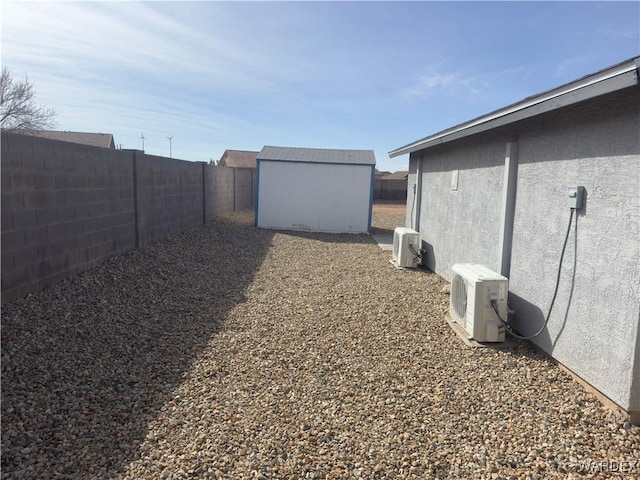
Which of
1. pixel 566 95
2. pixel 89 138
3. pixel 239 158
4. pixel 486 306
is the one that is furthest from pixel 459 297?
pixel 239 158

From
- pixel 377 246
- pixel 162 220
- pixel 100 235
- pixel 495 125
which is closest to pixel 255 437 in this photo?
pixel 495 125

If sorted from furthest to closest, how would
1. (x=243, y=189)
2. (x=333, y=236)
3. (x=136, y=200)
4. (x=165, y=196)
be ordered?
1. (x=243, y=189)
2. (x=333, y=236)
3. (x=165, y=196)
4. (x=136, y=200)

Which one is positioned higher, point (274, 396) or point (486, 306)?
point (486, 306)

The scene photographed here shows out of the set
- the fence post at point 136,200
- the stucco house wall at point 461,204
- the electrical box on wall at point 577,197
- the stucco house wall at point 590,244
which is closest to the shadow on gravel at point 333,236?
the stucco house wall at point 461,204

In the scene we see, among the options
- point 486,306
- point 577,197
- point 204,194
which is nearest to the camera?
point 577,197

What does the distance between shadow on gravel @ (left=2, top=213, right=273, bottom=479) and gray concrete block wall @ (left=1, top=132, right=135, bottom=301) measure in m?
0.23

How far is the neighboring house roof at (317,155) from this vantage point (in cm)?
1433

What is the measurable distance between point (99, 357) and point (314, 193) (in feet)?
35.5

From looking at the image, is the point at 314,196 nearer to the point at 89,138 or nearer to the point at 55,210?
the point at 55,210

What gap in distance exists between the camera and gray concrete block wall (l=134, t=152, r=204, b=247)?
8188 millimetres

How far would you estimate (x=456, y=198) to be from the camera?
279 inches

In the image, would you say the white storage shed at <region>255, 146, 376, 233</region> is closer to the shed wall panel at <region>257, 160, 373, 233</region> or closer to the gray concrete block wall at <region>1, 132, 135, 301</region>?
the shed wall panel at <region>257, 160, 373, 233</region>

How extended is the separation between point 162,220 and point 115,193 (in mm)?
2343

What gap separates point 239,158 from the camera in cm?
4466
